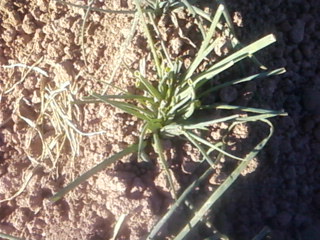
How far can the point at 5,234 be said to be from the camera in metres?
1.74

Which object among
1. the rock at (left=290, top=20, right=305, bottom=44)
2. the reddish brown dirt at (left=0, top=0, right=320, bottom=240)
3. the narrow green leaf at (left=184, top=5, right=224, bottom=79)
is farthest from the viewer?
the rock at (left=290, top=20, right=305, bottom=44)

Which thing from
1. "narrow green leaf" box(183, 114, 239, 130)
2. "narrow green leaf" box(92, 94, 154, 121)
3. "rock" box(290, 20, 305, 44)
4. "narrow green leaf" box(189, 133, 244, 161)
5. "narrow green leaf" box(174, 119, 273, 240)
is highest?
"narrow green leaf" box(92, 94, 154, 121)

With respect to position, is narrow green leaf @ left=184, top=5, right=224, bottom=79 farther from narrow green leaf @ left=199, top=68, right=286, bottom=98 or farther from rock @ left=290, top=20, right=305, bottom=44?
rock @ left=290, top=20, right=305, bottom=44

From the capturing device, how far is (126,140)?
1.80 meters

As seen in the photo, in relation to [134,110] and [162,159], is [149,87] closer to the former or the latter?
[134,110]

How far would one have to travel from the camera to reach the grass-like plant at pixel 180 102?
1.70 metres

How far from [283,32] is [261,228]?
61 centimetres

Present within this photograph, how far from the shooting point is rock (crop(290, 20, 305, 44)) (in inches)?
76.1

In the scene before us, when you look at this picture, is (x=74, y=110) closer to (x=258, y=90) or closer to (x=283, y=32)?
(x=258, y=90)

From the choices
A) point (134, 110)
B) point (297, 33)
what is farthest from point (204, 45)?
point (297, 33)

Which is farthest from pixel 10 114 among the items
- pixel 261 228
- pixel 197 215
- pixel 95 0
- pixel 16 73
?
pixel 261 228

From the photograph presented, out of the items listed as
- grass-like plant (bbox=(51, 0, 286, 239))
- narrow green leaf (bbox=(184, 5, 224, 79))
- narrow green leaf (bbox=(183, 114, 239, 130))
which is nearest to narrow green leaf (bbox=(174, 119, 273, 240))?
grass-like plant (bbox=(51, 0, 286, 239))

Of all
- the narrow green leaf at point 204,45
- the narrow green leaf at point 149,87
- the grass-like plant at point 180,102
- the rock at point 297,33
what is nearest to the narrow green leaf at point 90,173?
the grass-like plant at point 180,102

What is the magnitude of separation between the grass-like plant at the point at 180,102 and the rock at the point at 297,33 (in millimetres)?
229
